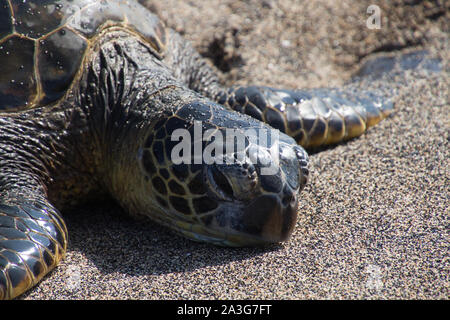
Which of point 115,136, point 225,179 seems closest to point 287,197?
point 225,179

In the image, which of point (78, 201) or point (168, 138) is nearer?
point (168, 138)

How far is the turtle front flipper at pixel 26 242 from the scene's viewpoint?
6.17ft

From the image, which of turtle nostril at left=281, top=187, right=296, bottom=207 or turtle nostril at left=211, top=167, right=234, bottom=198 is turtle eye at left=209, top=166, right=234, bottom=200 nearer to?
turtle nostril at left=211, top=167, right=234, bottom=198

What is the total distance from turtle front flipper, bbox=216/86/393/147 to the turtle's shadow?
3.16 ft

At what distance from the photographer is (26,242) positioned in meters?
2.00

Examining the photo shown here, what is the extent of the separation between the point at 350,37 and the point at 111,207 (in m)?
2.93

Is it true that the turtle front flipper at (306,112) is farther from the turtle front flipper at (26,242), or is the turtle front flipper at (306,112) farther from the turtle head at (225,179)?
the turtle front flipper at (26,242)

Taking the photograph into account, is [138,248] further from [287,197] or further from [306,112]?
[306,112]

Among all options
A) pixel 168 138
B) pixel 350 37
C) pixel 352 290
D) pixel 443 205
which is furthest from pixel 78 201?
pixel 350 37

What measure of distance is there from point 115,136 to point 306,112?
113 cm

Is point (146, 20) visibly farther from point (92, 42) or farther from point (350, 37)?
point (350, 37)

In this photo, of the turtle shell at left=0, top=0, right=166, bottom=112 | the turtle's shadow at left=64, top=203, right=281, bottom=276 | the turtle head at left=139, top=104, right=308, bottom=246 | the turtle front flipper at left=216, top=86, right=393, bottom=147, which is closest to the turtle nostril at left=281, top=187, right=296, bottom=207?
the turtle head at left=139, top=104, right=308, bottom=246

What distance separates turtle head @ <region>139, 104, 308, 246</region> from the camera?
6.89 feet
